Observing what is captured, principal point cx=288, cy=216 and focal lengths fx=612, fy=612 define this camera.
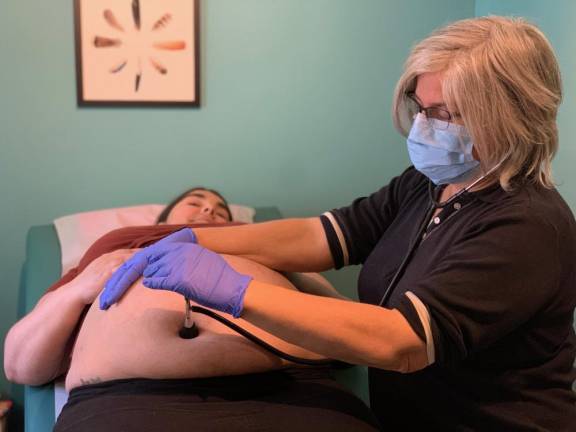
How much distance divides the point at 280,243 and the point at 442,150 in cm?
47

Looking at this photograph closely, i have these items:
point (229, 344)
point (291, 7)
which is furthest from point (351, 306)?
point (291, 7)

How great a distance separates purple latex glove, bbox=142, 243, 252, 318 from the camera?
0.92 metres


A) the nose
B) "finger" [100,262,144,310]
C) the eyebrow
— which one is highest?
the eyebrow

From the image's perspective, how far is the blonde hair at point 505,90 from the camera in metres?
0.99

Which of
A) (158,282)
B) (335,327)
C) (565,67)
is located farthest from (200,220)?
(565,67)

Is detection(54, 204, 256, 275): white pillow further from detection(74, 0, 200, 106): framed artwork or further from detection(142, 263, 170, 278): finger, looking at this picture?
detection(142, 263, 170, 278): finger

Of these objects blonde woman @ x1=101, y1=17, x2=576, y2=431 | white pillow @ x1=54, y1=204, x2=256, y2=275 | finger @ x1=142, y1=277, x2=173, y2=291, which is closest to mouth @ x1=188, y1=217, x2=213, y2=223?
white pillow @ x1=54, y1=204, x2=256, y2=275

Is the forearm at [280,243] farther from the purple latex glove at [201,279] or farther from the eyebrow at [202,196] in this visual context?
the eyebrow at [202,196]

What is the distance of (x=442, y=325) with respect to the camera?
929mm

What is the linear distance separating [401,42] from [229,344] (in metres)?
1.69

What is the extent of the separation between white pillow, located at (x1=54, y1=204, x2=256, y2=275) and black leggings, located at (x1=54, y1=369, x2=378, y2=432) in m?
0.79

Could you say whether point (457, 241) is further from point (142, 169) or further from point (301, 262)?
point (142, 169)

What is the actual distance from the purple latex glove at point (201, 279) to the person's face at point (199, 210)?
85cm

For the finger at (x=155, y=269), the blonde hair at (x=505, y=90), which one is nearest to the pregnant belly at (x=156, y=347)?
the finger at (x=155, y=269)
